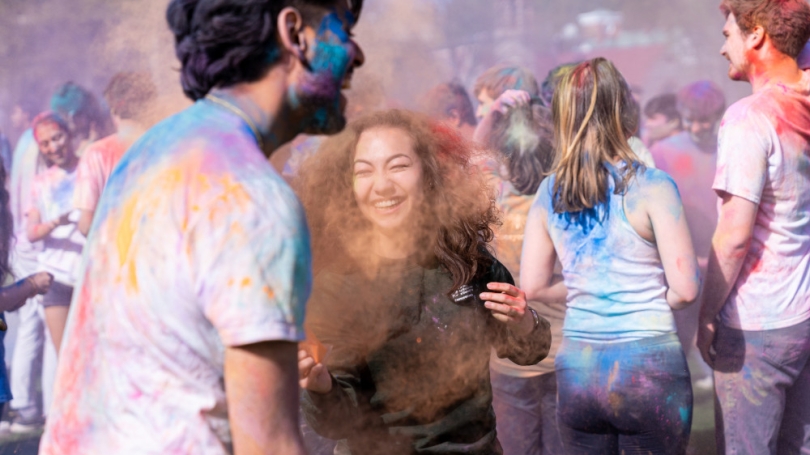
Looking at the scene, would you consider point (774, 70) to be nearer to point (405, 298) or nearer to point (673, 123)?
point (405, 298)

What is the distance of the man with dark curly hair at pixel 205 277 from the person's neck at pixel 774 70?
8.17 ft

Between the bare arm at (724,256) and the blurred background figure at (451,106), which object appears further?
the bare arm at (724,256)

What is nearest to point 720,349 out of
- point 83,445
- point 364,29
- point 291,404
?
Answer: point 364,29

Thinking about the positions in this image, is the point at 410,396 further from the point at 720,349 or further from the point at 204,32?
the point at 720,349

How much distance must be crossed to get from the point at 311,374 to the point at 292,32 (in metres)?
0.87

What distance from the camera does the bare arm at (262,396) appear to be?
1101mm

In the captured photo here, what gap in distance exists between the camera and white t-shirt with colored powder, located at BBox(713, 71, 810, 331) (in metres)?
2.96

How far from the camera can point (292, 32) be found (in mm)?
1271

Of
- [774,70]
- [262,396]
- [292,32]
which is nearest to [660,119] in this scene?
[774,70]

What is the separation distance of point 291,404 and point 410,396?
3.07 ft

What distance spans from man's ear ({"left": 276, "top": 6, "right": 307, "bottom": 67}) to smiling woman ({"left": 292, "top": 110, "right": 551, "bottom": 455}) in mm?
830

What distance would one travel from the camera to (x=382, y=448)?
2043mm

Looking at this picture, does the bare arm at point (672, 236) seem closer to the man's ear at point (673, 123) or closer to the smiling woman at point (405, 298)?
the smiling woman at point (405, 298)

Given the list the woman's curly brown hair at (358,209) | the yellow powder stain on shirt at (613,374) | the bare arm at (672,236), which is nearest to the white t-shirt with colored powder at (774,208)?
the bare arm at (672,236)
